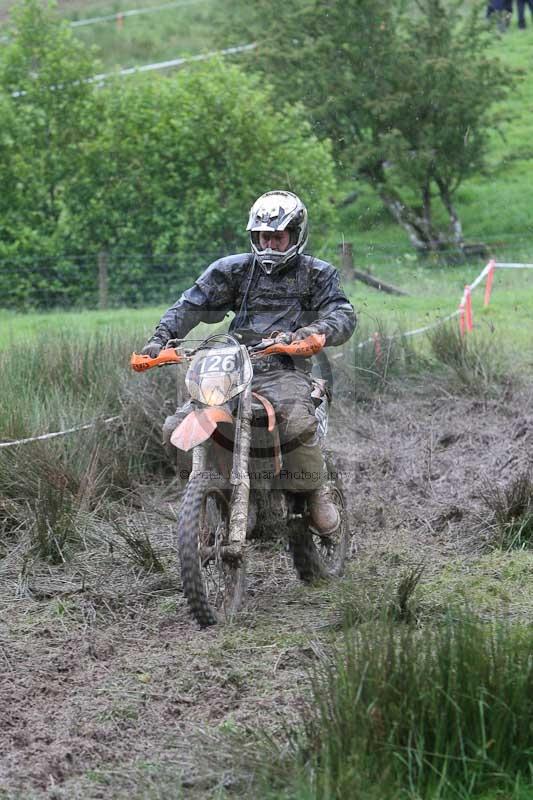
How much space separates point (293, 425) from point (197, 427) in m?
0.60

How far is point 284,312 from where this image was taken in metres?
6.08

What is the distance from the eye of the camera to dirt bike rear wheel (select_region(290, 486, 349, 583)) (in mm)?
6066

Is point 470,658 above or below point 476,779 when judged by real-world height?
above

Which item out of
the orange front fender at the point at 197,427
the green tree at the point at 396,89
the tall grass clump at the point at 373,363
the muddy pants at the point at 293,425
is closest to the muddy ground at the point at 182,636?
the muddy pants at the point at 293,425

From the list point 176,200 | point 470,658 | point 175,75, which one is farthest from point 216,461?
point 175,75

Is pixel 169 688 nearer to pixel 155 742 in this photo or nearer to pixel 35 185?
pixel 155 742

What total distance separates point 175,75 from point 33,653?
1683 centimetres

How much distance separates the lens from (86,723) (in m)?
4.16

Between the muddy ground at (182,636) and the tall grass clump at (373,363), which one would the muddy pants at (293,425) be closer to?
the muddy ground at (182,636)

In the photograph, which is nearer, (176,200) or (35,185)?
(176,200)

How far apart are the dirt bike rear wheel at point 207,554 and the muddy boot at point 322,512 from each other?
588 millimetres

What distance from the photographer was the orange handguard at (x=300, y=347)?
537cm

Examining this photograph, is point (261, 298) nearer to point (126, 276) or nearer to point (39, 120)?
point (126, 276)

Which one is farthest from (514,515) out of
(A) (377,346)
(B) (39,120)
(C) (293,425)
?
(B) (39,120)
